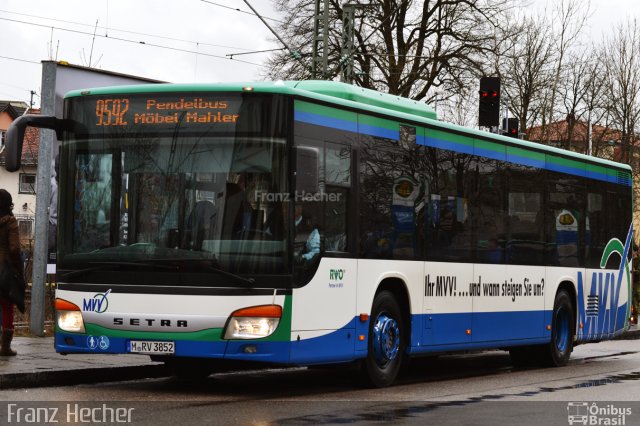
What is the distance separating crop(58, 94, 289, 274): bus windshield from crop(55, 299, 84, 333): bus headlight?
0.40 meters

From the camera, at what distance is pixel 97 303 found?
12.5 m

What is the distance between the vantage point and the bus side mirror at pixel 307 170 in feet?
40.4

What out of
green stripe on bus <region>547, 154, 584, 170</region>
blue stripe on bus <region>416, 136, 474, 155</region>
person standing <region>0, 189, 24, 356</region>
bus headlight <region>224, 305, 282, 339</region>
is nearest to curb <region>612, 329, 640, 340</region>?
green stripe on bus <region>547, 154, 584, 170</region>

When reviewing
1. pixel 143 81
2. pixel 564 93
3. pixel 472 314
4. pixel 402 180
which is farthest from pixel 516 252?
pixel 564 93

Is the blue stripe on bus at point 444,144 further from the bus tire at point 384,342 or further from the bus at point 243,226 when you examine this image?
the bus tire at point 384,342

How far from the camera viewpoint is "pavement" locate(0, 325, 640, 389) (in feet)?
41.9

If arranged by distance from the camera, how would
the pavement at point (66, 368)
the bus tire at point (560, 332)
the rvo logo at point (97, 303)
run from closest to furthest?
the rvo logo at point (97, 303) → the pavement at point (66, 368) → the bus tire at point (560, 332)

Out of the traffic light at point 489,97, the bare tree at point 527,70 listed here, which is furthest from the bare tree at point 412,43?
the traffic light at point 489,97

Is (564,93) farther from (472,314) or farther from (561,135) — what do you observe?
(472,314)

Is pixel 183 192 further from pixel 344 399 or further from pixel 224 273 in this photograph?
pixel 344 399

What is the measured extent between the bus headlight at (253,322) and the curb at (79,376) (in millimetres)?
2078

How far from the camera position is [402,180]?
14484 mm

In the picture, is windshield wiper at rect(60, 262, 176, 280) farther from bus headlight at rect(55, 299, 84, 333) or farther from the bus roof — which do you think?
the bus roof

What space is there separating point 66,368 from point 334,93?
4.01m
